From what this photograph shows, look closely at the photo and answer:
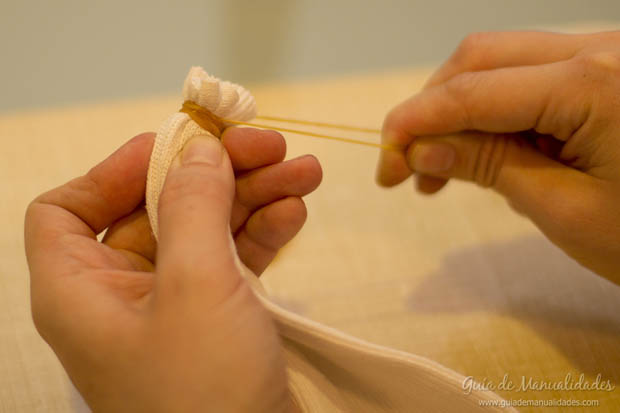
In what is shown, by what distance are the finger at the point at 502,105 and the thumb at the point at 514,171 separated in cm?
3

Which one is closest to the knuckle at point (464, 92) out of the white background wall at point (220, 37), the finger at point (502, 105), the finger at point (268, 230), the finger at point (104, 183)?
the finger at point (502, 105)

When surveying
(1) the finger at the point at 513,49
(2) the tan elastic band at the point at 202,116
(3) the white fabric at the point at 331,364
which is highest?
(1) the finger at the point at 513,49

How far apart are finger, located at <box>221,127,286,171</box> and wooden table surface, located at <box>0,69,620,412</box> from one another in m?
0.26

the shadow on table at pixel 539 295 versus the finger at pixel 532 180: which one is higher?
the finger at pixel 532 180

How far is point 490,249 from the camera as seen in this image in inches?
33.4

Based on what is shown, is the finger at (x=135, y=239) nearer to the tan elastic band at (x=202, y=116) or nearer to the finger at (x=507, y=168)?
the tan elastic band at (x=202, y=116)

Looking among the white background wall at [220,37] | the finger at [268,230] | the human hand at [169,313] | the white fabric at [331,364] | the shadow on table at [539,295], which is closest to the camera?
the human hand at [169,313]

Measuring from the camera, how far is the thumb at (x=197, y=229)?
40cm

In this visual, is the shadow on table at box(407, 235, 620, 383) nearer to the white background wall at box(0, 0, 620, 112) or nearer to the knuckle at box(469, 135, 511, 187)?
the knuckle at box(469, 135, 511, 187)

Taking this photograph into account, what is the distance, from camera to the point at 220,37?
1.66 metres

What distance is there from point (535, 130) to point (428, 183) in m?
0.17

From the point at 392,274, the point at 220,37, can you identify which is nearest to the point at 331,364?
the point at 392,274

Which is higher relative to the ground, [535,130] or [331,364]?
[535,130]

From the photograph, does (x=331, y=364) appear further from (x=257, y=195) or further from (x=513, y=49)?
(x=513, y=49)
